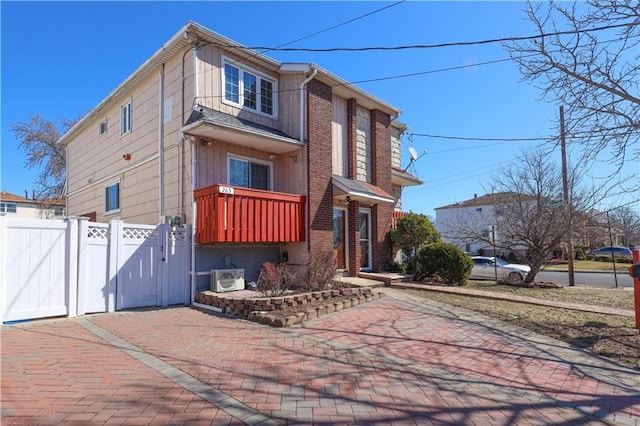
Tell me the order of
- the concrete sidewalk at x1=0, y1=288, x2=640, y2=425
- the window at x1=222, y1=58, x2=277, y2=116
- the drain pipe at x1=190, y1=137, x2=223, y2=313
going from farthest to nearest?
the window at x1=222, y1=58, x2=277, y2=116 < the drain pipe at x1=190, y1=137, x2=223, y2=313 < the concrete sidewalk at x1=0, y1=288, x2=640, y2=425

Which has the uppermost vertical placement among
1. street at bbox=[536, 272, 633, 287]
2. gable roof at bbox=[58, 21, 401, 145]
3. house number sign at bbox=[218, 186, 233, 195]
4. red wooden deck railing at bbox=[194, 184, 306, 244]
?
gable roof at bbox=[58, 21, 401, 145]

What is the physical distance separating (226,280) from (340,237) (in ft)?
15.6

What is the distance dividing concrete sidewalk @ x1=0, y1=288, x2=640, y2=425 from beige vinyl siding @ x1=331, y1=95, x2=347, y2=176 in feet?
23.1

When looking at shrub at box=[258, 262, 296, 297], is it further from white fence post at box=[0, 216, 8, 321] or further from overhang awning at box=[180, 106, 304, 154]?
white fence post at box=[0, 216, 8, 321]

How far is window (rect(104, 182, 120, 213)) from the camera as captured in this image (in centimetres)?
1425

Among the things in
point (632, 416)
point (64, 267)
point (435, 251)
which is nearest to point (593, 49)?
point (632, 416)

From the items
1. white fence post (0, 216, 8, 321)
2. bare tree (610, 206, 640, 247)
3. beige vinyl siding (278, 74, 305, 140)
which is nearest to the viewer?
white fence post (0, 216, 8, 321)

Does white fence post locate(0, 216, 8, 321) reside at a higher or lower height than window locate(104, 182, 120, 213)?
lower

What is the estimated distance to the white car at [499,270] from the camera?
18.7 metres

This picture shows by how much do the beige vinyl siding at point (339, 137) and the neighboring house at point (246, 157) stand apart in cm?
5

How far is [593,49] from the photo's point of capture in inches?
265

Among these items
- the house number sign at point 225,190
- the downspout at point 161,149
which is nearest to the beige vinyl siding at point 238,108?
the downspout at point 161,149

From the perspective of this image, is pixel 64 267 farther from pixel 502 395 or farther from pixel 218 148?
pixel 502 395

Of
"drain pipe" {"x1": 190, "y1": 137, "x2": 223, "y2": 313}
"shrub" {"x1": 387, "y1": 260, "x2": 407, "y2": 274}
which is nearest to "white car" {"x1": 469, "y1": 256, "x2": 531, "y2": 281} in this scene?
"shrub" {"x1": 387, "y1": 260, "x2": 407, "y2": 274}
